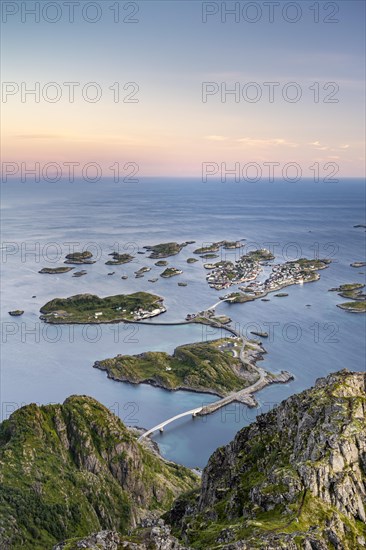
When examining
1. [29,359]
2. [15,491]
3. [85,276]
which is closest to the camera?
[15,491]

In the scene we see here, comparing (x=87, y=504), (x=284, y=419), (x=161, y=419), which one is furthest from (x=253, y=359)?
(x=284, y=419)

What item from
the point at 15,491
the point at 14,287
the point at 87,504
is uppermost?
the point at 14,287

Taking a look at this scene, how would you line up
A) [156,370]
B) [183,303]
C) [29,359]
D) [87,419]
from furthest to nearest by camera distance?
[183,303], [29,359], [156,370], [87,419]

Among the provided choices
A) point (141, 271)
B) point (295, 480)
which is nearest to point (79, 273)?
point (141, 271)

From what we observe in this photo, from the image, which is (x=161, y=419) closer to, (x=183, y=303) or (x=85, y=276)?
(x=183, y=303)

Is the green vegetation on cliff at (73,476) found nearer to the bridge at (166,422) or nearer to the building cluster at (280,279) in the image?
the bridge at (166,422)

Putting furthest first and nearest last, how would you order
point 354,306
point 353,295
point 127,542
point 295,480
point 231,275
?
1. point 231,275
2. point 353,295
3. point 354,306
4. point 295,480
5. point 127,542

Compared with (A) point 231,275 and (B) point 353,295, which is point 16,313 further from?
(B) point 353,295
